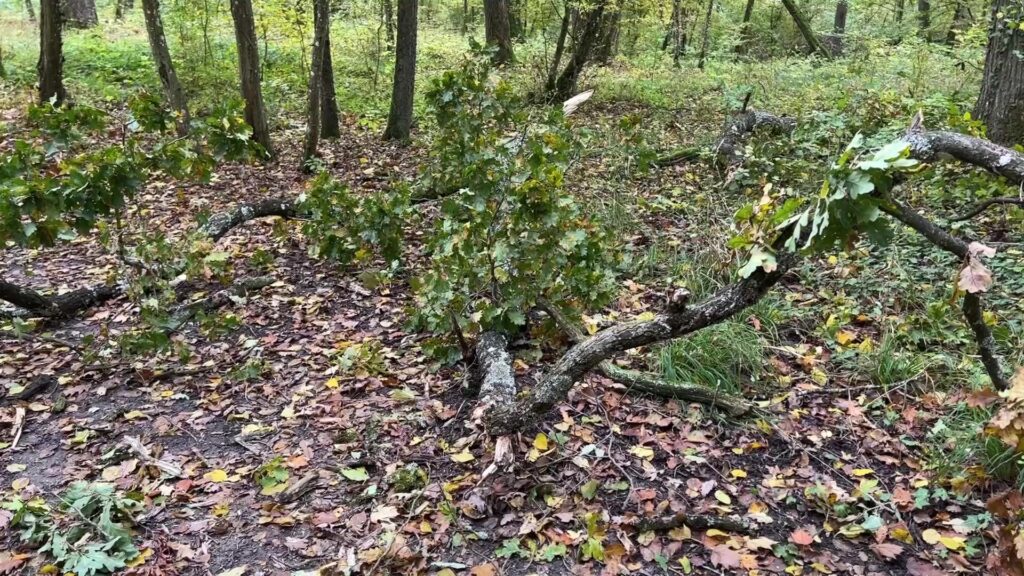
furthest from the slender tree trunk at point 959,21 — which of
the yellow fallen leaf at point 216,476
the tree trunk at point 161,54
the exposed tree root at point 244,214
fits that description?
the tree trunk at point 161,54

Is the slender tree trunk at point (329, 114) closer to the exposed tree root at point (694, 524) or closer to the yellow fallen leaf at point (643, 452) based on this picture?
the yellow fallen leaf at point (643, 452)

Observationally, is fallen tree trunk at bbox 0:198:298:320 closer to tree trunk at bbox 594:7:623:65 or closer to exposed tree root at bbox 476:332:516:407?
exposed tree root at bbox 476:332:516:407

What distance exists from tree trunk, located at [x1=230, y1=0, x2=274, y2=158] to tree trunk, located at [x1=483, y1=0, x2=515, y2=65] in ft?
18.5

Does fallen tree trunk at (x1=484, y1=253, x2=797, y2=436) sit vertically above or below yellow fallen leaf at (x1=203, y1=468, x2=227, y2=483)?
above

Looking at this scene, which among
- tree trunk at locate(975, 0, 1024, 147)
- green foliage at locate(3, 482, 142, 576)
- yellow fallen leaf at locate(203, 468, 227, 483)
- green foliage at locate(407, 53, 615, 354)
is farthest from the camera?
tree trunk at locate(975, 0, 1024, 147)

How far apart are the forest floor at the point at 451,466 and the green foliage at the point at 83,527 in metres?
0.09

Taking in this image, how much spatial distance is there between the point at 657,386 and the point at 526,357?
0.90 metres

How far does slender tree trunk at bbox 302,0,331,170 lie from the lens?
7.54 metres

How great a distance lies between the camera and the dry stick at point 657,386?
375 cm

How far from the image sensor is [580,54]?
10570mm

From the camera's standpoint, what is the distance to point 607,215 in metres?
6.16

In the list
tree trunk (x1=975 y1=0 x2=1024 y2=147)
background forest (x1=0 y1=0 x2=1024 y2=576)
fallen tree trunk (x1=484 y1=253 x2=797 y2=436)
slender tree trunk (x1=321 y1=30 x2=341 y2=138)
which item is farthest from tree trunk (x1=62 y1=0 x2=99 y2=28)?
tree trunk (x1=975 y1=0 x2=1024 y2=147)

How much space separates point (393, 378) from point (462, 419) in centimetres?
69

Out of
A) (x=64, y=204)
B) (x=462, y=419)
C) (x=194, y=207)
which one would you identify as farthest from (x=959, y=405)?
(x=194, y=207)
